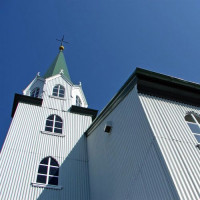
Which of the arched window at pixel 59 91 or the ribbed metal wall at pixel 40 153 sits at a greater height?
the arched window at pixel 59 91

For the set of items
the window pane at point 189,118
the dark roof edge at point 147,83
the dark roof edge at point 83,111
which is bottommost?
the window pane at point 189,118

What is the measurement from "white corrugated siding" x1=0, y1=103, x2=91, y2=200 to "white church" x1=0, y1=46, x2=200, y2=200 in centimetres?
4

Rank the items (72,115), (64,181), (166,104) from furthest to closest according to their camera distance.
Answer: (72,115), (64,181), (166,104)

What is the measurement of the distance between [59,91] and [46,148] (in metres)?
5.69

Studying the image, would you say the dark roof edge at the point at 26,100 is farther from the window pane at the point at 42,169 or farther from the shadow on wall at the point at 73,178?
the window pane at the point at 42,169

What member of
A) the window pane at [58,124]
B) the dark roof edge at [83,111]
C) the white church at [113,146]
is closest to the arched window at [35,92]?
the white church at [113,146]

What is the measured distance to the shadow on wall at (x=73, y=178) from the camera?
11273mm

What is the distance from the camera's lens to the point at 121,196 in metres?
8.63

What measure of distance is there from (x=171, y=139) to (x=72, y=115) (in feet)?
29.7

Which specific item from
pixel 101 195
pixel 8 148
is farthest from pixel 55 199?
pixel 8 148

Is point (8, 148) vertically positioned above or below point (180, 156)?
above

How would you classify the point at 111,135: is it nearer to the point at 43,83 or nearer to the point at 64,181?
the point at 64,181

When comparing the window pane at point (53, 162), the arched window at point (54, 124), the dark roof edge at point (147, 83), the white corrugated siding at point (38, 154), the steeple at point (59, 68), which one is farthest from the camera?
the steeple at point (59, 68)

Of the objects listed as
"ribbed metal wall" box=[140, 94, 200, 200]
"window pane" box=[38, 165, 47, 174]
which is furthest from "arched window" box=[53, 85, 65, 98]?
"ribbed metal wall" box=[140, 94, 200, 200]
